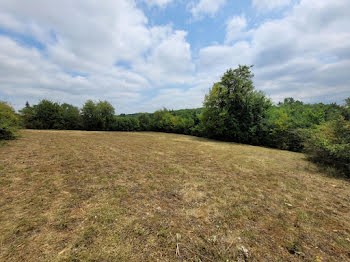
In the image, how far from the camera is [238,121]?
1432cm

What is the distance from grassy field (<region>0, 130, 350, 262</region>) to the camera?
1.71 metres

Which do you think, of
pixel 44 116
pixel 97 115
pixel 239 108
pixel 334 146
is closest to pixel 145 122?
pixel 97 115

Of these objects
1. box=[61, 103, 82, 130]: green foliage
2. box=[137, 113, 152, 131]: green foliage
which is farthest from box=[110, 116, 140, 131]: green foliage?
box=[61, 103, 82, 130]: green foliage

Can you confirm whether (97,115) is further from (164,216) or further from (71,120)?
(164,216)

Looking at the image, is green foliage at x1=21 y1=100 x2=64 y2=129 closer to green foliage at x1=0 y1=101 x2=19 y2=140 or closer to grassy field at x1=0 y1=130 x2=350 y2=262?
green foliage at x1=0 y1=101 x2=19 y2=140

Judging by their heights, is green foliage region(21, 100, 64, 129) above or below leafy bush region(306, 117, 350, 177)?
above

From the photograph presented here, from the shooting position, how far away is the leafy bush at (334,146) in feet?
16.0

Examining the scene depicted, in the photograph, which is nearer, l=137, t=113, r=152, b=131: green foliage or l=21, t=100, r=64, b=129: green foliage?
l=21, t=100, r=64, b=129: green foliage

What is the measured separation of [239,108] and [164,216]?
588 inches

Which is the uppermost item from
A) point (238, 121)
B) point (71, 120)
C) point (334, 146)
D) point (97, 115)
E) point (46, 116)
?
point (97, 115)

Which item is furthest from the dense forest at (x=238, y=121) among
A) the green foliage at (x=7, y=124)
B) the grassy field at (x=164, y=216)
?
the grassy field at (x=164, y=216)

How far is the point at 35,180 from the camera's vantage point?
3.24 meters

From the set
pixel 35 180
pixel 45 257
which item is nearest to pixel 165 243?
pixel 45 257

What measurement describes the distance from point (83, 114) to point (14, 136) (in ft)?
68.2
